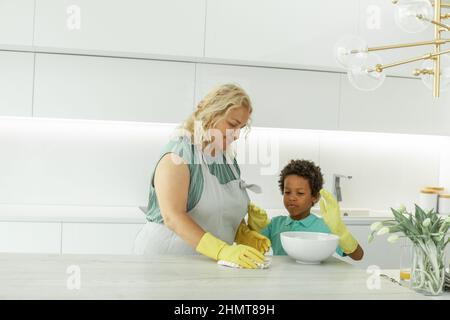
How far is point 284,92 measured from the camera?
3361 mm

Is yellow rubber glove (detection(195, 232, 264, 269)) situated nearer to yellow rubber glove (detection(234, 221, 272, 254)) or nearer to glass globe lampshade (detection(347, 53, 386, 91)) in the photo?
yellow rubber glove (detection(234, 221, 272, 254))

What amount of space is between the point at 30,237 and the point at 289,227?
5.02ft

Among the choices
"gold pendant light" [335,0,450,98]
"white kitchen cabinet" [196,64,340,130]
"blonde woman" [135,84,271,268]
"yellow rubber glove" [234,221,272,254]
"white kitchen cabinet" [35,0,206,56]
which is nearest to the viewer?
"gold pendant light" [335,0,450,98]

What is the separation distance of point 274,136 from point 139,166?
97 centimetres

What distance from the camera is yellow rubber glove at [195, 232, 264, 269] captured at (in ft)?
5.34

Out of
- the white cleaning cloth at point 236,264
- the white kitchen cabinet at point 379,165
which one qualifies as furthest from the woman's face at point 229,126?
the white kitchen cabinet at point 379,165

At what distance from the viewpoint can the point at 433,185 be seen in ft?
13.0

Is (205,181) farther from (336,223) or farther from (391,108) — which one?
(391,108)

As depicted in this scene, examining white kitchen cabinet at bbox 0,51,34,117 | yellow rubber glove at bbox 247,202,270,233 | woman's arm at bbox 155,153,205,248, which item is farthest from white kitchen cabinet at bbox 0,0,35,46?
yellow rubber glove at bbox 247,202,270,233

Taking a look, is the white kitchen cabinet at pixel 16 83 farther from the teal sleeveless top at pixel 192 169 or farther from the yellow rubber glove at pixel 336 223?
the yellow rubber glove at pixel 336 223

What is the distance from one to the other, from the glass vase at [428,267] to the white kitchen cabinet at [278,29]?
1.97 metres

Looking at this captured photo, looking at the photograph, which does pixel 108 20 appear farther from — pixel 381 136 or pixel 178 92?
pixel 381 136

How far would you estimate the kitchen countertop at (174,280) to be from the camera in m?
1.29

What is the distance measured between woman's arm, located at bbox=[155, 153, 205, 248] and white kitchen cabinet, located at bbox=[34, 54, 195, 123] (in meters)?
1.40
